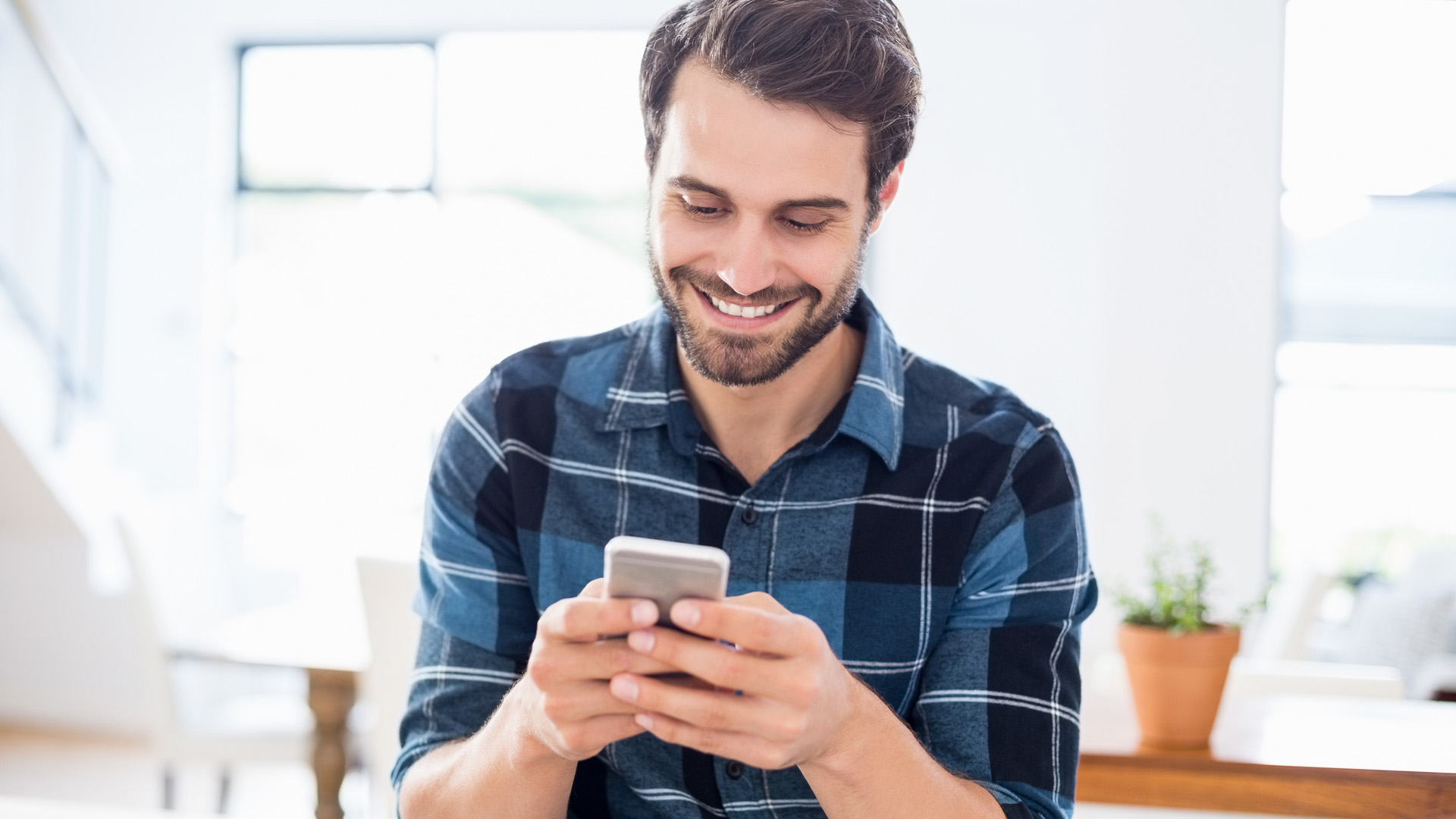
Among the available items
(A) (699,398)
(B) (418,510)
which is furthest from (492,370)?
(B) (418,510)

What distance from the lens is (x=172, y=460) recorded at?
203 inches

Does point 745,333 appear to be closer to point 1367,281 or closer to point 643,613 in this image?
point 643,613

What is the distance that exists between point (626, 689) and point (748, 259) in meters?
0.45

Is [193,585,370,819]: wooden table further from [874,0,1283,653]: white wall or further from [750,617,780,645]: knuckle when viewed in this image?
[874,0,1283,653]: white wall

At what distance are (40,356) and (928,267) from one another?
3.10 meters

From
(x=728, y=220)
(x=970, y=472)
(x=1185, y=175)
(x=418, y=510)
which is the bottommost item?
(x=418, y=510)

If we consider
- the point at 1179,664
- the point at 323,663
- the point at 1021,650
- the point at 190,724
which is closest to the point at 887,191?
the point at 1021,650

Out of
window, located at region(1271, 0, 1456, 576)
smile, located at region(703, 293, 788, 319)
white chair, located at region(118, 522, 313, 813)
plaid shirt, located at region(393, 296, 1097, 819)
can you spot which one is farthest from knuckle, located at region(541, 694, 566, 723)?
window, located at region(1271, 0, 1456, 576)

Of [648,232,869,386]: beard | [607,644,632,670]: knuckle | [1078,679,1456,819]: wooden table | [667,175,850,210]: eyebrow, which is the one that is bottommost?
[1078,679,1456,819]: wooden table

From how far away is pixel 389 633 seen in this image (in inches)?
84.4

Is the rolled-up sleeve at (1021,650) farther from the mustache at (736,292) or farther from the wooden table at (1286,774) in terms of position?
the wooden table at (1286,774)

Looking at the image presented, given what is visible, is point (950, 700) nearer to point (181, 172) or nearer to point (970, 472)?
point (970, 472)

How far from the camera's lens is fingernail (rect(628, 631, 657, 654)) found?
2.67 ft

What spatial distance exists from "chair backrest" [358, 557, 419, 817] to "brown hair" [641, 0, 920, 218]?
113 cm
